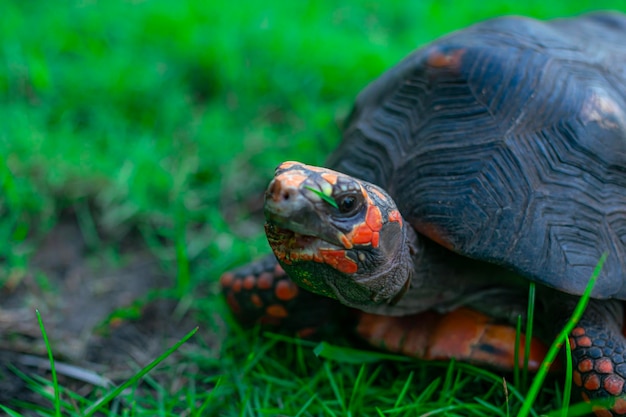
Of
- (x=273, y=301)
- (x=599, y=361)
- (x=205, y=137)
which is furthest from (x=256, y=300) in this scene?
(x=205, y=137)

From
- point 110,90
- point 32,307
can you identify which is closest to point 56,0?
point 110,90

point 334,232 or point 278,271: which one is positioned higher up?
point 334,232

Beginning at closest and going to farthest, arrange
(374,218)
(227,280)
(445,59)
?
(374,218), (445,59), (227,280)

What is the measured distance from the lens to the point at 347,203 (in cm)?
159

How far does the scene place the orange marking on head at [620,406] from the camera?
5.79ft

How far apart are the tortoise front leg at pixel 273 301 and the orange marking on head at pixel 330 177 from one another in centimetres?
73

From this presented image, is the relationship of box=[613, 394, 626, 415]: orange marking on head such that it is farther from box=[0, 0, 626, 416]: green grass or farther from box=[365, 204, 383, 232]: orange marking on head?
box=[365, 204, 383, 232]: orange marking on head

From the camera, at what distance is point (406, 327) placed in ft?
6.90

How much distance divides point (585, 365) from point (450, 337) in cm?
41

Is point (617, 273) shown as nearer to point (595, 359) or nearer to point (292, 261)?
point (595, 359)

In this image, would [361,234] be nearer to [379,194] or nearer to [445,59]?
[379,194]

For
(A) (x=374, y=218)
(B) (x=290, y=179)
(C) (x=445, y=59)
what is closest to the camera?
(B) (x=290, y=179)

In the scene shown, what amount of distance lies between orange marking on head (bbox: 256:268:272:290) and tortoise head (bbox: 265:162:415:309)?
51 centimetres

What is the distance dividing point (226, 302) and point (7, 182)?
1242mm
